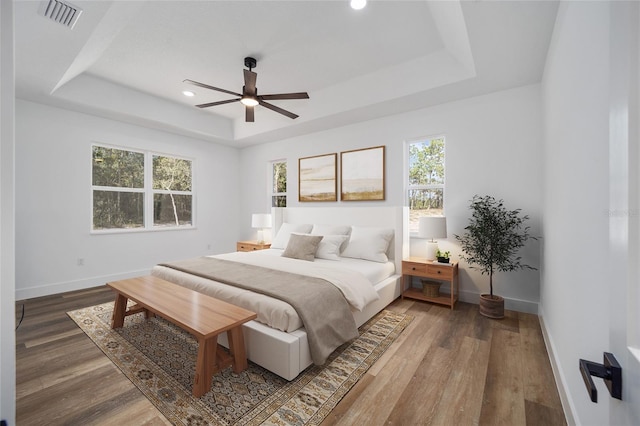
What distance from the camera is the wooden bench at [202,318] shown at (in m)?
1.74

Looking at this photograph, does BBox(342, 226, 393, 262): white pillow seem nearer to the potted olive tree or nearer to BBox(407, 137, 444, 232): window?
BBox(407, 137, 444, 232): window

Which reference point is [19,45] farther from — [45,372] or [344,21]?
[344,21]

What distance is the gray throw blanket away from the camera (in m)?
2.00

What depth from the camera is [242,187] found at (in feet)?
20.2

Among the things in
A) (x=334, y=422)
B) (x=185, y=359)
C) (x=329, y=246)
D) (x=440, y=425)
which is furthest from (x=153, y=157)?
(x=440, y=425)

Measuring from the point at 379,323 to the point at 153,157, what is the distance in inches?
183

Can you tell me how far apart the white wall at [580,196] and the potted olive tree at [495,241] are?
0.74 m

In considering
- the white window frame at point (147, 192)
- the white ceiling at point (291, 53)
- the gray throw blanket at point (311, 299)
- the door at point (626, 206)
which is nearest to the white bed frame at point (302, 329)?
the gray throw blanket at point (311, 299)

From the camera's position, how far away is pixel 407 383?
1868 millimetres

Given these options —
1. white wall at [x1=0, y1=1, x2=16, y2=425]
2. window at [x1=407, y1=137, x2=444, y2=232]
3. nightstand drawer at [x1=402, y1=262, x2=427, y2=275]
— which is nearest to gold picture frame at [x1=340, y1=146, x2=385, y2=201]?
window at [x1=407, y1=137, x2=444, y2=232]

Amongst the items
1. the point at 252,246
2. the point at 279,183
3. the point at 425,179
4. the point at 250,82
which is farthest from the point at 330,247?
the point at 279,183

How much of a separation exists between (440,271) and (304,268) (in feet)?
5.38

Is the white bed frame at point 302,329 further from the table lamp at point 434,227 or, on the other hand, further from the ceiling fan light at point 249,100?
the ceiling fan light at point 249,100

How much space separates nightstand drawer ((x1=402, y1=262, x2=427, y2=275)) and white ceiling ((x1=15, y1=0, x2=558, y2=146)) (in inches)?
82.5
